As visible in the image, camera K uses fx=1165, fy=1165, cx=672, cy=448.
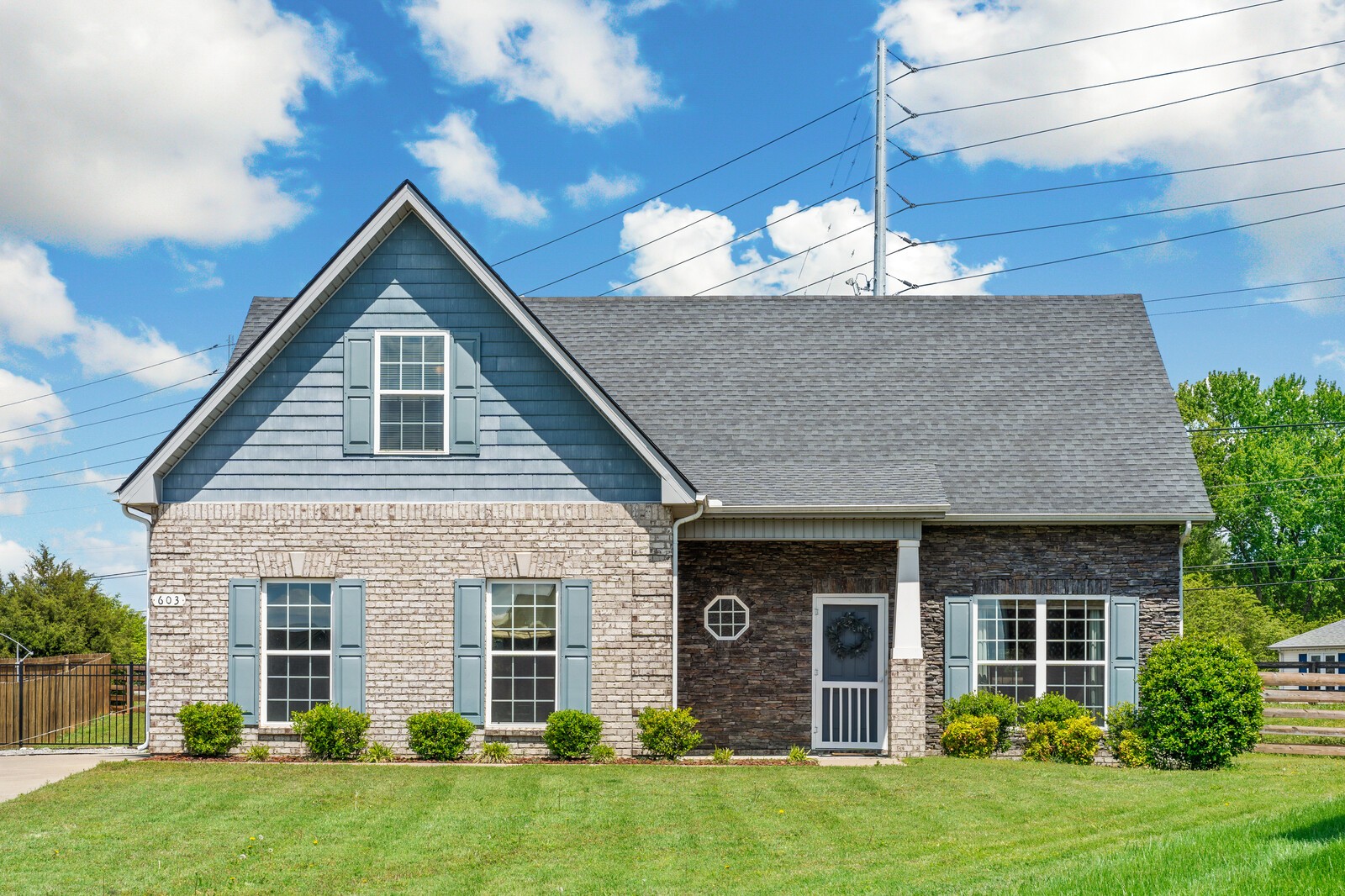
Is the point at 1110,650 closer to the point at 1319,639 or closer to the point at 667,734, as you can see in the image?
the point at 667,734

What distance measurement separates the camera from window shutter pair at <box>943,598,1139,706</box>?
52.6ft

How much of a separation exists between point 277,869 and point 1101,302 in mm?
16350

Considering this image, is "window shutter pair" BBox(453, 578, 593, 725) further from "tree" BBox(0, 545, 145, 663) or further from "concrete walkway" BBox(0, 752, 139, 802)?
"tree" BBox(0, 545, 145, 663)

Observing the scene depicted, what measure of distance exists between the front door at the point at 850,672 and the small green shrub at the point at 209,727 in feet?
25.0

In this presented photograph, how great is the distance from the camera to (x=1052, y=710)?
15.7 m

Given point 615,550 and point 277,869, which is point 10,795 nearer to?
point 277,869

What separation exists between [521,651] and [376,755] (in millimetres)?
2159

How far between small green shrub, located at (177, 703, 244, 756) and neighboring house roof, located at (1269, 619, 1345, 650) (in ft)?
117

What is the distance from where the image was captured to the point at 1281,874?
23.7ft

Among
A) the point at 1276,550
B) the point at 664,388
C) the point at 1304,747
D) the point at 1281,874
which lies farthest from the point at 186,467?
the point at 1276,550

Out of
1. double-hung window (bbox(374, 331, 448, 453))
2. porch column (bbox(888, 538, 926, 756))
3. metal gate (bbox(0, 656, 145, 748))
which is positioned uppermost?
double-hung window (bbox(374, 331, 448, 453))

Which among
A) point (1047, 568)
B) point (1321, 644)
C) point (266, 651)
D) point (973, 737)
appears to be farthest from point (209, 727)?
point (1321, 644)

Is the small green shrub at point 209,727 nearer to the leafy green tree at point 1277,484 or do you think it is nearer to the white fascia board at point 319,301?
the white fascia board at point 319,301

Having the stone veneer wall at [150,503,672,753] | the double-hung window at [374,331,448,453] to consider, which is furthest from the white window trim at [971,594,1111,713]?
the double-hung window at [374,331,448,453]
